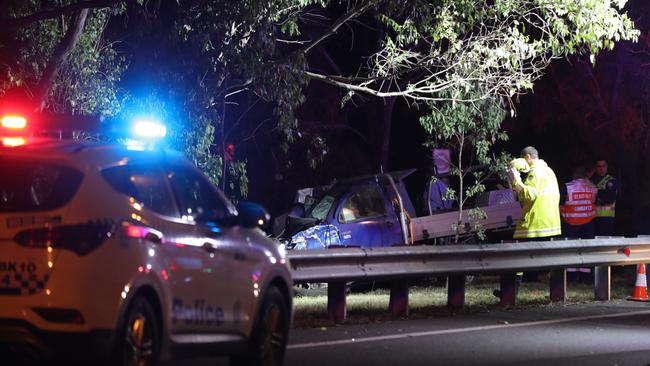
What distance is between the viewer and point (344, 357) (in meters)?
9.89

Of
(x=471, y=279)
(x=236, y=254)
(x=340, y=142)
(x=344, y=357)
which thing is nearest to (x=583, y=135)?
(x=340, y=142)

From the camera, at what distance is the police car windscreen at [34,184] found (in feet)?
21.8

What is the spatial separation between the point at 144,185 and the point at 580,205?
15.2 m

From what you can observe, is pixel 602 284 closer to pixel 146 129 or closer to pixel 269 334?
pixel 269 334

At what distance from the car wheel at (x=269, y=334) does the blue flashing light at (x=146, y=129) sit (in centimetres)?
139

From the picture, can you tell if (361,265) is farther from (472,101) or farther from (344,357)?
(472,101)

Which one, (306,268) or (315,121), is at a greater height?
(315,121)

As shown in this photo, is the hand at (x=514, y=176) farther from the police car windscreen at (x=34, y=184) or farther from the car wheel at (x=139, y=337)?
the police car windscreen at (x=34, y=184)

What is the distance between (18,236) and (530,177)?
435 inches

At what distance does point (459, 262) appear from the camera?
14.2 m

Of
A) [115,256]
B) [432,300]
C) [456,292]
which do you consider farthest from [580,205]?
[115,256]

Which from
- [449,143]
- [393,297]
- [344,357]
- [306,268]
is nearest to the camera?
[344,357]

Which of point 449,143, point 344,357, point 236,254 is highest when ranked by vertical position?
point 449,143

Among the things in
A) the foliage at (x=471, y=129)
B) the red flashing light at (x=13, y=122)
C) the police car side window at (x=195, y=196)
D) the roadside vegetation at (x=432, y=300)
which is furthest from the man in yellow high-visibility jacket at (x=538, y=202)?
the red flashing light at (x=13, y=122)
